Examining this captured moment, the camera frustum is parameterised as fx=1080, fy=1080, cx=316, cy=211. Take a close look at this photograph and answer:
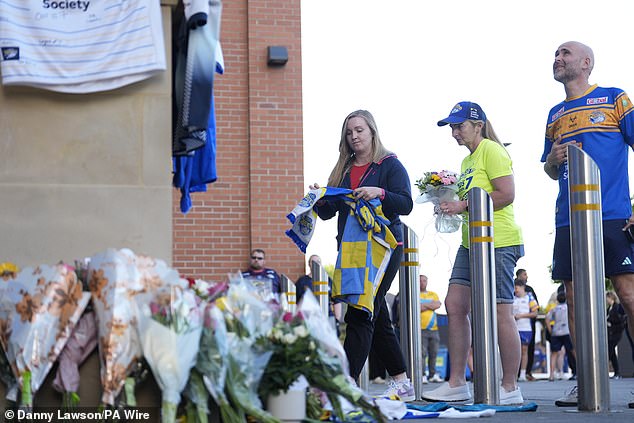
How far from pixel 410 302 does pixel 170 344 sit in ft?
21.0

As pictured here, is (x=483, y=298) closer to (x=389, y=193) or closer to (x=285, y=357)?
(x=389, y=193)

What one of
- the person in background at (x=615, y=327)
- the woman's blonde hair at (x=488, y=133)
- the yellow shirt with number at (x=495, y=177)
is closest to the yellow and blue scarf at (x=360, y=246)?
the yellow shirt with number at (x=495, y=177)

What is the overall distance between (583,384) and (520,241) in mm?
1715

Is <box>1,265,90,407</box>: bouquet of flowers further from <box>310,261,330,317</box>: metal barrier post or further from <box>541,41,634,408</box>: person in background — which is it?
<box>310,261,330,317</box>: metal barrier post

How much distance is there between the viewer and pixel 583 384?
260 inches

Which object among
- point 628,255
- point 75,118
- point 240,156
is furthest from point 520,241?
point 240,156

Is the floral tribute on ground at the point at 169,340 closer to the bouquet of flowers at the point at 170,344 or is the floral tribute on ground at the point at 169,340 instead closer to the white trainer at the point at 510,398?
the bouquet of flowers at the point at 170,344

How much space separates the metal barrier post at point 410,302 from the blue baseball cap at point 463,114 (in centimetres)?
237

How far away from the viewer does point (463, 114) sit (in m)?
8.36

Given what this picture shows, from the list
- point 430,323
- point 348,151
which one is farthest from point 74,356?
point 430,323

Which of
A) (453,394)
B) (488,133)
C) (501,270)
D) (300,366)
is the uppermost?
(488,133)

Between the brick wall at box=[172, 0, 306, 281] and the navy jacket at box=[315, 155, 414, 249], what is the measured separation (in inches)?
276

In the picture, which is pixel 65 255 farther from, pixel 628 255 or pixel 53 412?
pixel 628 255

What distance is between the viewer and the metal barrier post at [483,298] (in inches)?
295
